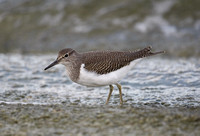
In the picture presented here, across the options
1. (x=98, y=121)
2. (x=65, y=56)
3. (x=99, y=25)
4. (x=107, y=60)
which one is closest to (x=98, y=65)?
(x=107, y=60)

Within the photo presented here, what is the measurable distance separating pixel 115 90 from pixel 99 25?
22.0 ft

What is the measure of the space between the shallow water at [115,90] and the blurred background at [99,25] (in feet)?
8.77

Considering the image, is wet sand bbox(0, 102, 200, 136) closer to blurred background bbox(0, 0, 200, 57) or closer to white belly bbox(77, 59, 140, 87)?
white belly bbox(77, 59, 140, 87)

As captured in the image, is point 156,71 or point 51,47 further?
point 51,47

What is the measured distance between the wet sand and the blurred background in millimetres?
6592

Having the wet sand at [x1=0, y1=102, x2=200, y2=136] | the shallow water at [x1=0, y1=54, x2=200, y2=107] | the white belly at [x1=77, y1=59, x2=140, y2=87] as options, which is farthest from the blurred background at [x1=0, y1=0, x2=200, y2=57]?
the wet sand at [x1=0, y1=102, x2=200, y2=136]

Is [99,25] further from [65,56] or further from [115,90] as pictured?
[65,56]

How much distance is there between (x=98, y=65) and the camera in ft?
21.8

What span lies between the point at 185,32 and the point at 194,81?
5.33 metres

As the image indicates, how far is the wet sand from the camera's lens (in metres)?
4.88

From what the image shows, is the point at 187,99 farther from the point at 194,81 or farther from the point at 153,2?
the point at 153,2

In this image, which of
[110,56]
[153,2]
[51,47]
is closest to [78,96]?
[110,56]

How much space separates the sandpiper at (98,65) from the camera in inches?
258

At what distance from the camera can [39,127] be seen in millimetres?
5180
